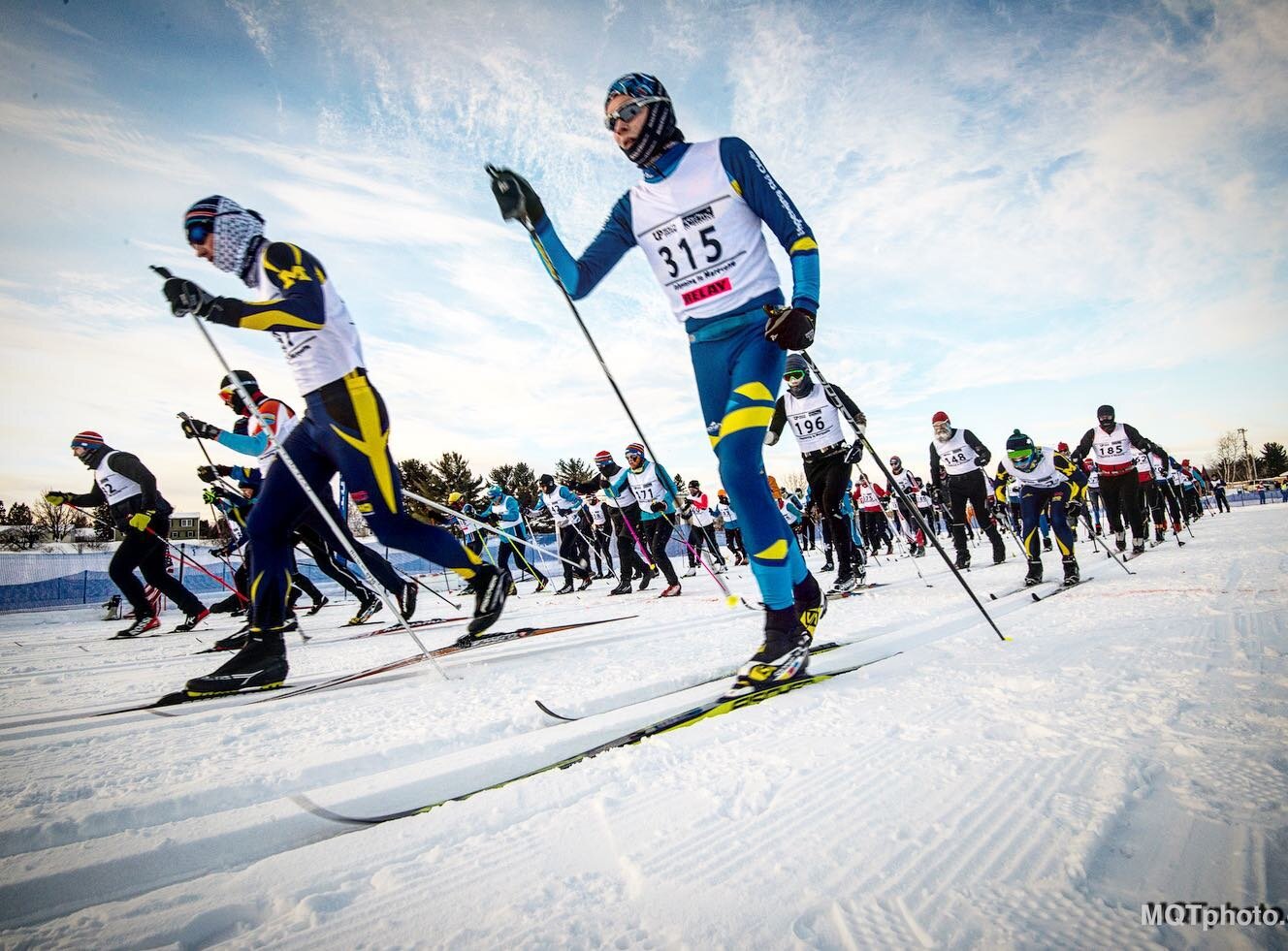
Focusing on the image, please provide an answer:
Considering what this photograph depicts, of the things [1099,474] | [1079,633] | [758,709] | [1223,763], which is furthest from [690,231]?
[1099,474]

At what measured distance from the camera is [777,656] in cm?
203

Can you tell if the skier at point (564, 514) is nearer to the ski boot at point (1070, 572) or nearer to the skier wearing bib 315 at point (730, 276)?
the ski boot at point (1070, 572)

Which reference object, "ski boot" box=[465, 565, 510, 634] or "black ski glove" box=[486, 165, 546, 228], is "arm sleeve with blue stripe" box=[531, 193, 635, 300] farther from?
"ski boot" box=[465, 565, 510, 634]

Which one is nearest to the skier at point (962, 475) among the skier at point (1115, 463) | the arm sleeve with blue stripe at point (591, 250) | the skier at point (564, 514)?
the skier at point (1115, 463)

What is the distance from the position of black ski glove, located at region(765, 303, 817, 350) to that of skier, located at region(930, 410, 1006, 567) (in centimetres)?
713

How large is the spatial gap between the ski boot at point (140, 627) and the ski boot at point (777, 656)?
7.68 m

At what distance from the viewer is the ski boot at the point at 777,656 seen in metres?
1.91

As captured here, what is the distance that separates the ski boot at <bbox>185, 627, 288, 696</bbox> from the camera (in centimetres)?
254

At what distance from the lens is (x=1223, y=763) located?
1.14 metres

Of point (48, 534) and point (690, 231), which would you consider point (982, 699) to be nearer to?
point (690, 231)

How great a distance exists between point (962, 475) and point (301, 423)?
8570 mm

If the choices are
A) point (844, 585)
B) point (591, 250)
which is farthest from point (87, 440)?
point (844, 585)

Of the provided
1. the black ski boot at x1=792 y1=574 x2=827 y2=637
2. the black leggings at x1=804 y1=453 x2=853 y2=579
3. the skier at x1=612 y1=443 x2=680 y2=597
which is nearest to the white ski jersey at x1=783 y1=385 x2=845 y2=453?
the black leggings at x1=804 y1=453 x2=853 y2=579

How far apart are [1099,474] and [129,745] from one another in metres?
11.5
